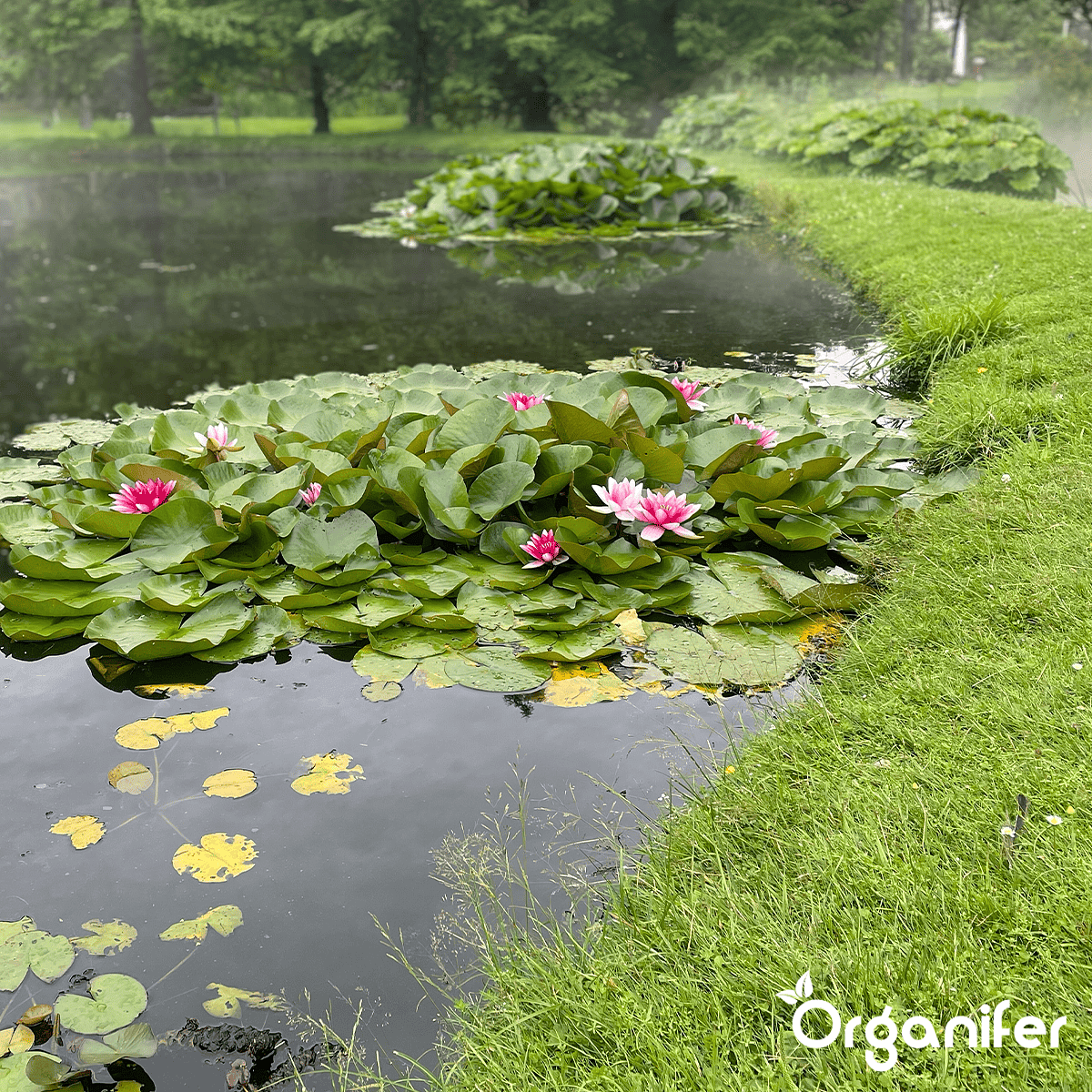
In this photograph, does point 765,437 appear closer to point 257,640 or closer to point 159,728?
point 257,640

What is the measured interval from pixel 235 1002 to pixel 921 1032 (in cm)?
119

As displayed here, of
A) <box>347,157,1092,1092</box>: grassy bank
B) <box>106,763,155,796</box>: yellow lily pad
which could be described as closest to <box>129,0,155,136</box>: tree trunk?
<box>106,763,155,796</box>: yellow lily pad

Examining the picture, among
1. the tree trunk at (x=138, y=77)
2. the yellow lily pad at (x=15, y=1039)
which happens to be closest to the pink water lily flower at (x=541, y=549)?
the yellow lily pad at (x=15, y=1039)

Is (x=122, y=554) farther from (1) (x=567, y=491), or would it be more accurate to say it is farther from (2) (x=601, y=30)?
(2) (x=601, y=30)

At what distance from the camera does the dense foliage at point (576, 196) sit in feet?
34.9

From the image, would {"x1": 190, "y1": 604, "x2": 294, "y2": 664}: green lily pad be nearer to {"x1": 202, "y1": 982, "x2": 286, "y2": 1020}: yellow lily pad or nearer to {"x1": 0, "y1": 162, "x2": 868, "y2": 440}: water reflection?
{"x1": 202, "y1": 982, "x2": 286, "y2": 1020}: yellow lily pad

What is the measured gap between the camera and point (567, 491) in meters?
3.36

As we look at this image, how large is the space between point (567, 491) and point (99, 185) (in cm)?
1853

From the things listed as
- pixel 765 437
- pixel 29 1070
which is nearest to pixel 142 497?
pixel 29 1070

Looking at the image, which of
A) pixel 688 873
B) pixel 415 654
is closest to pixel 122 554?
pixel 415 654

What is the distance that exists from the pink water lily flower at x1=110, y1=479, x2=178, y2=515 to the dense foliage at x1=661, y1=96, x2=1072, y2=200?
10.8 metres

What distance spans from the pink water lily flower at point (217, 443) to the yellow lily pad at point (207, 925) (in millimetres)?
2073

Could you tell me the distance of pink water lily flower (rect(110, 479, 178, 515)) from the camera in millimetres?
3287

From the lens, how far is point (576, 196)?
10.7 meters
